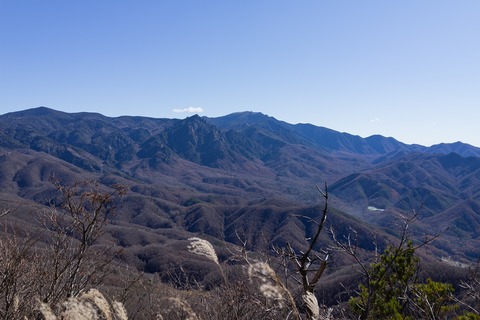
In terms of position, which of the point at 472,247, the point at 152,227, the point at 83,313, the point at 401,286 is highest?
the point at 83,313

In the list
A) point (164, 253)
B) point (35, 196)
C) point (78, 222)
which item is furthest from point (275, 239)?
point (78, 222)

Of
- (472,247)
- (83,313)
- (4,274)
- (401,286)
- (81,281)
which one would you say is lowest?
(472,247)

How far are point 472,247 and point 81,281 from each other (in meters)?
198

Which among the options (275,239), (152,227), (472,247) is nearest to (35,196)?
(152,227)

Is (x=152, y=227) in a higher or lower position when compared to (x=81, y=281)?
lower

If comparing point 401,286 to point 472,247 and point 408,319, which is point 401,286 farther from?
point 472,247

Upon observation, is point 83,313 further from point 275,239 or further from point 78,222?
point 275,239

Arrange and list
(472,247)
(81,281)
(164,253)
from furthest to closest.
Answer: (472,247) < (164,253) < (81,281)

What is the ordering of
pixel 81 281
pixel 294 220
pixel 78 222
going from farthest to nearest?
pixel 294 220 < pixel 81 281 < pixel 78 222

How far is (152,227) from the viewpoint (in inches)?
6417

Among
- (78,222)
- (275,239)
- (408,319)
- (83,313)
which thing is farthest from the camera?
(275,239)

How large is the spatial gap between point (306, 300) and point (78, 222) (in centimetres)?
777

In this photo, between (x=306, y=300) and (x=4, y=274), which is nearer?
(x=306, y=300)

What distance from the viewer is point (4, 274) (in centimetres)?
738
